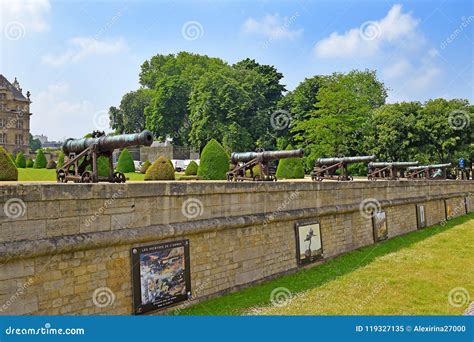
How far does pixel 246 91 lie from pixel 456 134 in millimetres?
19437

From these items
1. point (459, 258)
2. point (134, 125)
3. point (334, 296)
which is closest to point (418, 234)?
point (459, 258)

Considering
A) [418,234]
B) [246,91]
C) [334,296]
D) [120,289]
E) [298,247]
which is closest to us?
[120,289]

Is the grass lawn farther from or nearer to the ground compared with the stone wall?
nearer to the ground

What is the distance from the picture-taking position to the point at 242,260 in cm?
986

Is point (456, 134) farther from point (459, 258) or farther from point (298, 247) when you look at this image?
point (298, 247)
